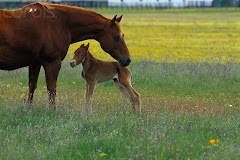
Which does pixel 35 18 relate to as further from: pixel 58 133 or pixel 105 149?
pixel 105 149

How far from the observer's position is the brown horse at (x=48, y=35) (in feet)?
28.3

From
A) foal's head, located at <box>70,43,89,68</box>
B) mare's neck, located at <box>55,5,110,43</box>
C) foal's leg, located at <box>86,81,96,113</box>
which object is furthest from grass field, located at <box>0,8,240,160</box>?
mare's neck, located at <box>55,5,110,43</box>

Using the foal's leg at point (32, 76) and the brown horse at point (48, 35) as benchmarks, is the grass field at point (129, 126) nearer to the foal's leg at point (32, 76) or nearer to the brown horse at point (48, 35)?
the foal's leg at point (32, 76)

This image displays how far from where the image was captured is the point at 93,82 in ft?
32.6

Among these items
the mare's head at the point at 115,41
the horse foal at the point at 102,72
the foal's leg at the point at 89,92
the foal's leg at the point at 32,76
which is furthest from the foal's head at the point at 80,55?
the foal's leg at the point at 32,76

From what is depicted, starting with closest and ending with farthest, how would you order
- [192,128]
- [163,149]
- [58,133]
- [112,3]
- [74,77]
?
1. [163,149]
2. [58,133]
3. [192,128]
4. [74,77]
5. [112,3]

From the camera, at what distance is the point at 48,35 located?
875 centimetres

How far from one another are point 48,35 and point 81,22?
753 mm

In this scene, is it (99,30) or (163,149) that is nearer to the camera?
(163,149)

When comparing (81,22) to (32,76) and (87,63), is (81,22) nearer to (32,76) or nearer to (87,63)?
(87,63)

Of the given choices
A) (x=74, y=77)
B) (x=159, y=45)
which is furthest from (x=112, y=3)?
(x=74, y=77)

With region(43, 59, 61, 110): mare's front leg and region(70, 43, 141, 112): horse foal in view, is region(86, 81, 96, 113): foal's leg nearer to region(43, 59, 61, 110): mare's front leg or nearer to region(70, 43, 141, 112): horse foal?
region(70, 43, 141, 112): horse foal

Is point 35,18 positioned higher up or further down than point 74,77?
higher up

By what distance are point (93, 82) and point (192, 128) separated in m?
2.99
